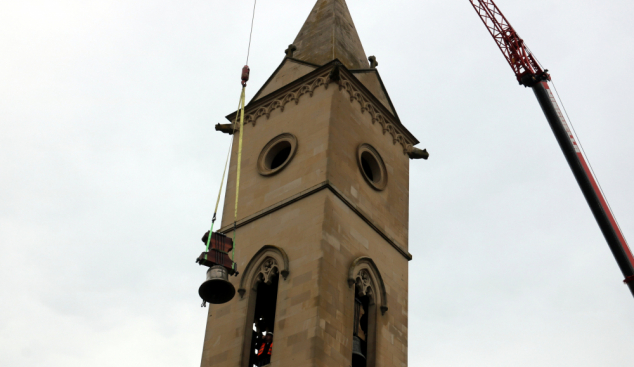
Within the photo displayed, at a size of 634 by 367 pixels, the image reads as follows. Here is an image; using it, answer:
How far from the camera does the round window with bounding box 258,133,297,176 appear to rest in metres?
29.7

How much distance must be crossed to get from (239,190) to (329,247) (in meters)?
5.11

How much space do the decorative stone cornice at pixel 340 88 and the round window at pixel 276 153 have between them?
4.86ft

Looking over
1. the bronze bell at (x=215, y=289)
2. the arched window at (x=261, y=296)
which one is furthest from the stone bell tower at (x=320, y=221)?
the bronze bell at (x=215, y=289)

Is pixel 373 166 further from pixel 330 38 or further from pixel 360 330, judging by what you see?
pixel 360 330

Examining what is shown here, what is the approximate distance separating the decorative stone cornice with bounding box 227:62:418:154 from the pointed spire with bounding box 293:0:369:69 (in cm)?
147

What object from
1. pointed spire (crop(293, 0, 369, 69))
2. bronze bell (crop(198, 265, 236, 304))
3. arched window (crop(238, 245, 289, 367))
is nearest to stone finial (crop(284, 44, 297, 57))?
pointed spire (crop(293, 0, 369, 69))

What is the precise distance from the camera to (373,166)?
30531 mm

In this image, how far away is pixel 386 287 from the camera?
2753 cm

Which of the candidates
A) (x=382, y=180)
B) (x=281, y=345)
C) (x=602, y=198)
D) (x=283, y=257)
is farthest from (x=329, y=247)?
(x=602, y=198)

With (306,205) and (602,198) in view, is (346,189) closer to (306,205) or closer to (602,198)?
(306,205)

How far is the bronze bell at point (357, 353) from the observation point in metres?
25.2

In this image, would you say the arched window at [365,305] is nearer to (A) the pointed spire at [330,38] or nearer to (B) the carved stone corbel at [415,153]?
(B) the carved stone corbel at [415,153]

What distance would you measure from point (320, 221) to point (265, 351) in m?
3.96

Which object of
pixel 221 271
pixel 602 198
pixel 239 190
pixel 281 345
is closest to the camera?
pixel 221 271
